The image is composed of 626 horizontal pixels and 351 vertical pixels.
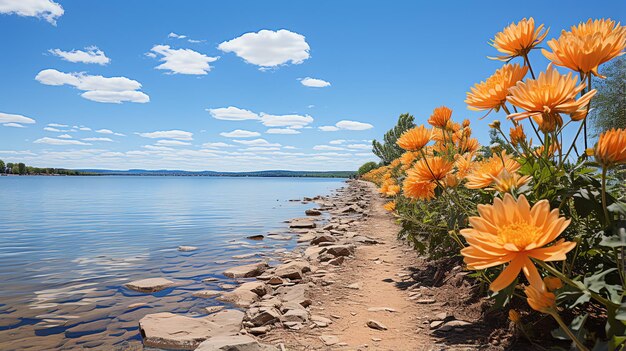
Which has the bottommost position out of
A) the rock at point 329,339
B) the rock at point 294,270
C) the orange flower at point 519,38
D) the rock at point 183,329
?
the rock at point 183,329

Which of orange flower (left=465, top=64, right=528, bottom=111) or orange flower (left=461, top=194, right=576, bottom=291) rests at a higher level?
orange flower (left=465, top=64, right=528, bottom=111)

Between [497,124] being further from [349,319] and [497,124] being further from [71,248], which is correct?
[71,248]

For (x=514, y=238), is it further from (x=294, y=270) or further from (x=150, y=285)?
(x=150, y=285)

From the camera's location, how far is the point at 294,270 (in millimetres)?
6527

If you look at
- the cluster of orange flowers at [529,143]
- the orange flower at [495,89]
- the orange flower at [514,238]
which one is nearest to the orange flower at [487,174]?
the cluster of orange flowers at [529,143]

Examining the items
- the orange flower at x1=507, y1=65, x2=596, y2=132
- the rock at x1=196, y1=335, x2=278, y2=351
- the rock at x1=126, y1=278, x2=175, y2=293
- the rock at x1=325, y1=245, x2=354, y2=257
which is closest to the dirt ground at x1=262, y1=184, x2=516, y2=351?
the rock at x1=196, y1=335, x2=278, y2=351

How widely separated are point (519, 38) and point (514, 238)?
1.44 meters

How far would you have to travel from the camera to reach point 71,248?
10.2m

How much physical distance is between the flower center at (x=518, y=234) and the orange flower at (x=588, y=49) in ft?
3.18

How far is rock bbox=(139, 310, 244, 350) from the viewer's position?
12.9 feet

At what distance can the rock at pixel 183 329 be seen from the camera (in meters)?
3.93

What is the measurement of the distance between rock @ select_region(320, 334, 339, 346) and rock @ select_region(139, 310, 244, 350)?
91cm

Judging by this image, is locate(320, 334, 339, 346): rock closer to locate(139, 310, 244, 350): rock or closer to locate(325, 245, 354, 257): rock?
locate(139, 310, 244, 350): rock

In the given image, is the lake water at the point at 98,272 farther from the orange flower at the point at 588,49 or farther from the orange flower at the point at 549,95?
the orange flower at the point at 588,49
